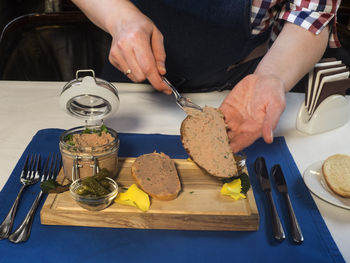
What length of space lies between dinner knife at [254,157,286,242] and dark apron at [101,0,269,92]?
0.74 m

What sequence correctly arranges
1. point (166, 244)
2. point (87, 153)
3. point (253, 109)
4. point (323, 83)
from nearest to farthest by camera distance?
point (166, 244)
point (87, 153)
point (253, 109)
point (323, 83)

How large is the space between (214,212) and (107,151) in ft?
1.49

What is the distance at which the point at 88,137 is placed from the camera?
1.42 meters

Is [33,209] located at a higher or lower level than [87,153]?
lower

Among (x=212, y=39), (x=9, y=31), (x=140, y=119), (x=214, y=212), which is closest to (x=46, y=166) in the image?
(x=140, y=119)

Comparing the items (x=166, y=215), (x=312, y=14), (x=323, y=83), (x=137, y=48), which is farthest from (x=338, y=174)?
(x=137, y=48)

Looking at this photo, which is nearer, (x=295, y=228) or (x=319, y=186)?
(x=295, y=228)

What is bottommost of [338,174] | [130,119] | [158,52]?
[130,119]

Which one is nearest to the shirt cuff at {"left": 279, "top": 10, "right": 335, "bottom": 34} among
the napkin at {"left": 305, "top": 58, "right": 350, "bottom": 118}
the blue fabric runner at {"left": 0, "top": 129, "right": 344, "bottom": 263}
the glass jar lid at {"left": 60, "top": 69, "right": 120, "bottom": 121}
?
the napkin at {"left": 305, "top": 58, "right": 350, "bottom": 118}

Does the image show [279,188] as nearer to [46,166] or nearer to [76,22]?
[46,166]

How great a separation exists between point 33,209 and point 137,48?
0.72 metres

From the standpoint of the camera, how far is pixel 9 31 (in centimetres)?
248

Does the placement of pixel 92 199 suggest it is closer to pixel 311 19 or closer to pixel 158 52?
pixel 158 52

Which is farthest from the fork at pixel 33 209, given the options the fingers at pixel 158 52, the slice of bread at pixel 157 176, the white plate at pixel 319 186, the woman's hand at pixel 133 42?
the white plate at pixel 319 186
